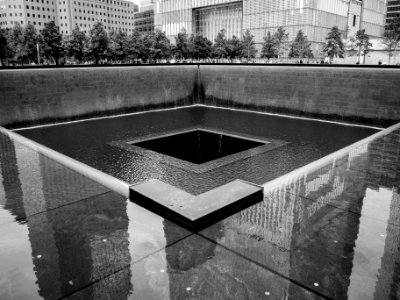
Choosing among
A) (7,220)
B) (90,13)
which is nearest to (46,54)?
(7,220)

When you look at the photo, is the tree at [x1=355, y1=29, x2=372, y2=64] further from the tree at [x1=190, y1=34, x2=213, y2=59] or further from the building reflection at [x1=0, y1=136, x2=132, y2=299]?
the building reflection at [x1=0, y1=136, x2=132, y2=299]

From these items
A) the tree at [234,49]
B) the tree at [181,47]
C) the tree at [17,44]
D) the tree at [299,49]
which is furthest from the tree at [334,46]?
the tree at [17,44]

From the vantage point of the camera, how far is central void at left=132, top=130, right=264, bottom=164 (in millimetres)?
10781

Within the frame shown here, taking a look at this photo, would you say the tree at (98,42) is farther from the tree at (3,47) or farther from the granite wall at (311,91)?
the granite wall at (311,91)

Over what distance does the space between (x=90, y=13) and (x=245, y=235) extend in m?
120

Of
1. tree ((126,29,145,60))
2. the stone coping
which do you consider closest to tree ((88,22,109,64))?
tree ((126,29,145,60))

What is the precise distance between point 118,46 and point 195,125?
35869 mm

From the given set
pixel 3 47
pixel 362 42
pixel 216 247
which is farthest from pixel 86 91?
pixel 362 42

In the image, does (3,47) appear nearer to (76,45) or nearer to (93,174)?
(76,45)

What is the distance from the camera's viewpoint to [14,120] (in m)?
12.1

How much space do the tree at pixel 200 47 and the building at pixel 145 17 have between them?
2066 inches

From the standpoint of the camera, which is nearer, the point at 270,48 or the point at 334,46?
the point at 334,46

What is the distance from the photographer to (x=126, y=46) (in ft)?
150

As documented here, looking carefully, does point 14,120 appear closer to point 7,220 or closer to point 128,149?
point 128,149
